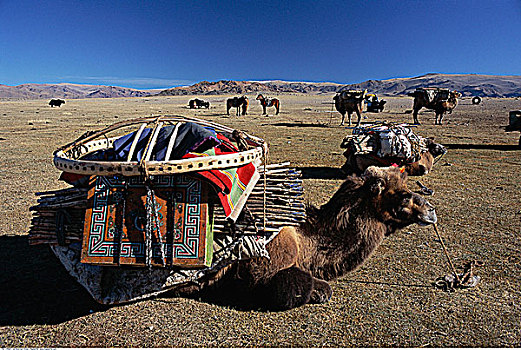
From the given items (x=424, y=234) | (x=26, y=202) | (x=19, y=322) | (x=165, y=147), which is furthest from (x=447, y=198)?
(x=26, y=202)

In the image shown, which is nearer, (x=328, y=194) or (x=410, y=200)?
(x=410, y=200)

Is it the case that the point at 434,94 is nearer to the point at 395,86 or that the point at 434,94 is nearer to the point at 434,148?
the point at 434,148

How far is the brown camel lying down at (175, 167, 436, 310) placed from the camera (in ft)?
11.1

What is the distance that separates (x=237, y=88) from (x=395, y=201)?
496 feet

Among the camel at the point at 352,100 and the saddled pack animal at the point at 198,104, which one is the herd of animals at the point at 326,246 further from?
the saddled pack animal at the point at 198,104

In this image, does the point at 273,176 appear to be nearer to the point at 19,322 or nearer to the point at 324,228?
the point at 324,228

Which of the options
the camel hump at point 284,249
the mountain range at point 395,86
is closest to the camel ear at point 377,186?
the camel hump at point 284,249

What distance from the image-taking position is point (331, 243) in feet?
12.0

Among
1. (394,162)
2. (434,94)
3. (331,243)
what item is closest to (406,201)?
(331,243)

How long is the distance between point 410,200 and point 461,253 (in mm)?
1957

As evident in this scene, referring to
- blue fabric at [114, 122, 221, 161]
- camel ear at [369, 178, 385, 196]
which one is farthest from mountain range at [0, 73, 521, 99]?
camel ear at [369, 178, 385, 196]

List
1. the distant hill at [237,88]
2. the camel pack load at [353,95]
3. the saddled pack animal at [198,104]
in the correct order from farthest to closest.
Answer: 1. the distant hill at [237,88]
2. the saddled pack animal at [198,104]
3. the camel pack load at [353,95]

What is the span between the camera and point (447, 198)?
7309 millimetres

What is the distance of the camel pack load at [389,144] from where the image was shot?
7.82 m
